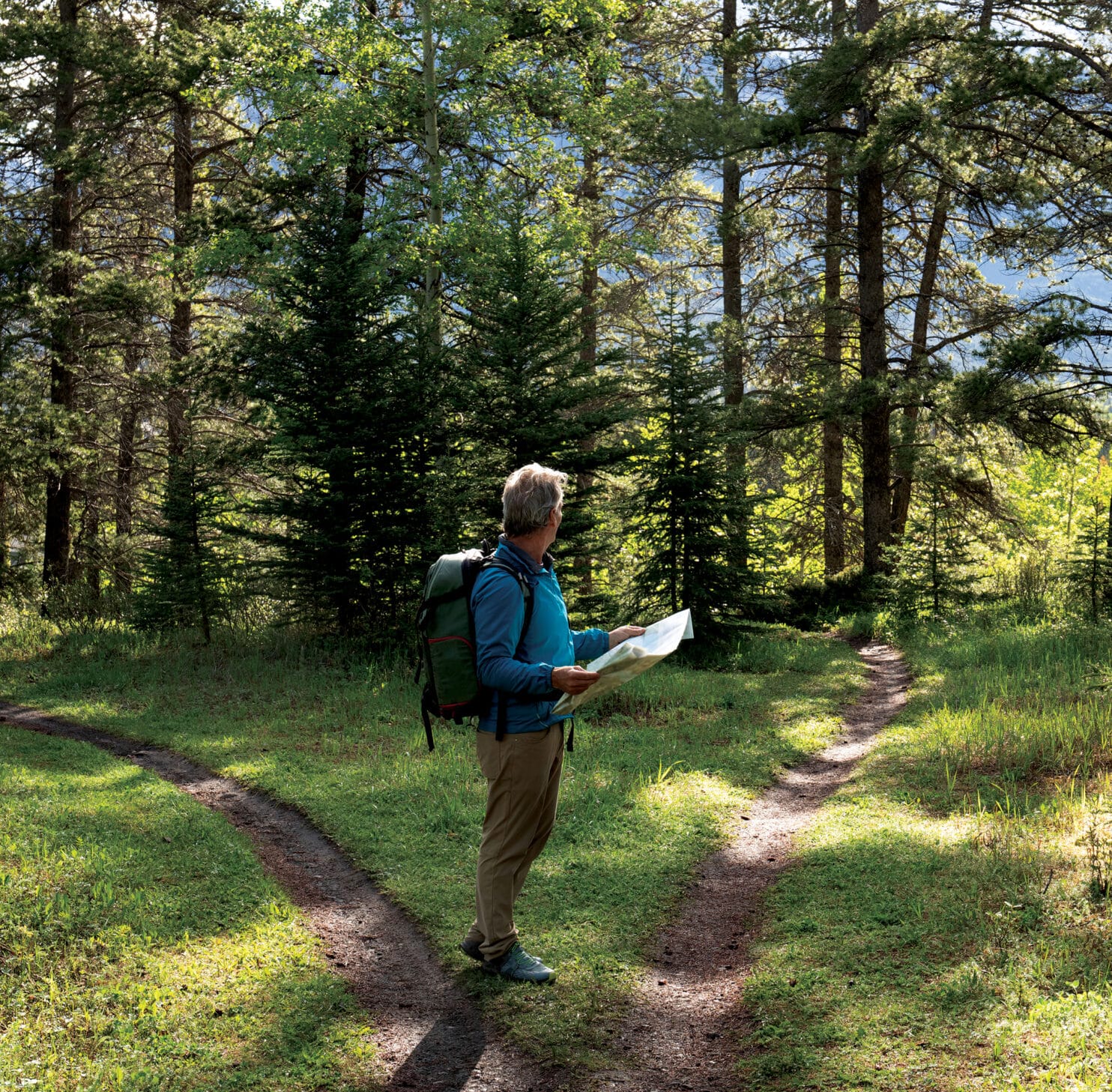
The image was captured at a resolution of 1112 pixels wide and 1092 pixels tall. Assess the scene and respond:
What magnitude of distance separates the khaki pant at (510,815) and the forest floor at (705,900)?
330mm

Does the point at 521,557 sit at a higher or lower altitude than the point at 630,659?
higher

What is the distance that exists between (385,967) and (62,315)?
17061mm

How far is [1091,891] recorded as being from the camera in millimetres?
5184

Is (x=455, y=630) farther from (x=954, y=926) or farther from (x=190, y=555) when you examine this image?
(x=190, y=555)

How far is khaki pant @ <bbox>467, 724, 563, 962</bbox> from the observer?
450 cm

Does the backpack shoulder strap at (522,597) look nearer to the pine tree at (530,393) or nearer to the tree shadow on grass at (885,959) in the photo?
the tree shadow on grass at (885,959)

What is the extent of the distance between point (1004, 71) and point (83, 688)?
1546 cm

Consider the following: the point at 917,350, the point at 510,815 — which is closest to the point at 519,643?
the point at 510,815

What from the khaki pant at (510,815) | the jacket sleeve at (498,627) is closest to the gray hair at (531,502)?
the jacket sleeve at (498,627)

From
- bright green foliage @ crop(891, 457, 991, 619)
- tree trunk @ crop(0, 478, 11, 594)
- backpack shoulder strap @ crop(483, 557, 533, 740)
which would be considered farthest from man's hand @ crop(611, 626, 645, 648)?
tree trunk @ crop(0, 478, 11, 594)

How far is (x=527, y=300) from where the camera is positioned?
13.6 m

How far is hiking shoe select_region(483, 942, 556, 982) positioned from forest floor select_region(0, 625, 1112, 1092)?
7cm

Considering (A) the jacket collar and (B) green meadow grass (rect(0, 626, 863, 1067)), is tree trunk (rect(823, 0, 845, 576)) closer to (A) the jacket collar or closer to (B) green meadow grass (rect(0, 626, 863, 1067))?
(B) green meadow grass (rect(0, 626, 863, 1067))

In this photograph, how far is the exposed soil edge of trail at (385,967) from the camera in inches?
162
